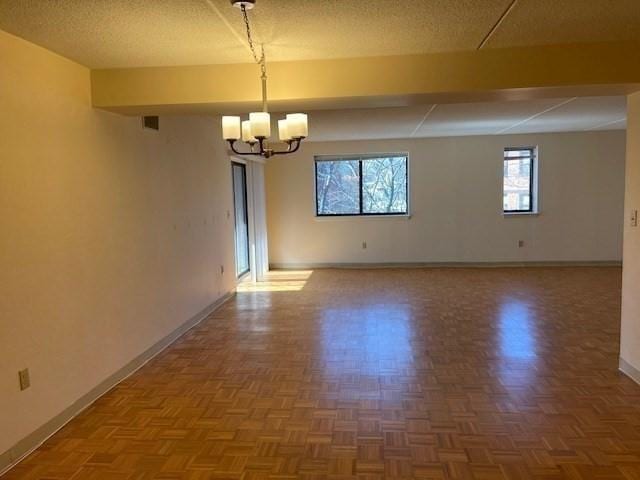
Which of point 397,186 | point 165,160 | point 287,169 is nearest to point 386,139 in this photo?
point 397,186

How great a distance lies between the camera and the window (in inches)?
306

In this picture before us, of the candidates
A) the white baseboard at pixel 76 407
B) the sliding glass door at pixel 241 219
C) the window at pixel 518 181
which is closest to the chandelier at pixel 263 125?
the white baseboard at pixel 76 407

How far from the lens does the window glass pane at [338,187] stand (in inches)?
320

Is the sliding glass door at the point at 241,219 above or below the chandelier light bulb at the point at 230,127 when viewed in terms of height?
below

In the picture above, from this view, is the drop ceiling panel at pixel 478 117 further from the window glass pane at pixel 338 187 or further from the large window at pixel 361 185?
the window glass pane at pixel 338 187

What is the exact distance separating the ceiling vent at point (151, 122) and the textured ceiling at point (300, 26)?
0.91 metres

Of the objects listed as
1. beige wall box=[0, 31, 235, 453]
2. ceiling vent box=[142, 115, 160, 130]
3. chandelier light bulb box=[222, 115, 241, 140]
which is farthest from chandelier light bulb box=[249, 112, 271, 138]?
ceiling vent box=[142, 115, 160, 130]

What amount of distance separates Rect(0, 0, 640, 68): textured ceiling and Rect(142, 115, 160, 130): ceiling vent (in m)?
0.91

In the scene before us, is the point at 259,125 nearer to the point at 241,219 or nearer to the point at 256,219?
the point at 241,219

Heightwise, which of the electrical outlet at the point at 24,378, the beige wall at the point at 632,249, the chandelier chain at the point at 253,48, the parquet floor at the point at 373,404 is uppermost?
the chandelier chain at the point at 253,48

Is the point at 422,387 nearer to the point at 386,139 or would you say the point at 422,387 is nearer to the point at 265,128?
the point at 265,128

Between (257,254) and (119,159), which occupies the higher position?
(119,159)

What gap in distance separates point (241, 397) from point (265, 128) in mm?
1688

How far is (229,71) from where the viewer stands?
2984 millimetres
